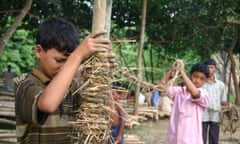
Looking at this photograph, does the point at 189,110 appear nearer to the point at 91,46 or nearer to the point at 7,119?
the point at 91,46

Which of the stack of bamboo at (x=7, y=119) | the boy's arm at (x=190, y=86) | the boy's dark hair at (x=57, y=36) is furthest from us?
the stack of bamboo at (x=7, y=119)

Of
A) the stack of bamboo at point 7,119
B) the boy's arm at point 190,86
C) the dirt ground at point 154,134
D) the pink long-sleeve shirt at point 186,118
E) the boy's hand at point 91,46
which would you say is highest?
the boy's hand at point 91,46

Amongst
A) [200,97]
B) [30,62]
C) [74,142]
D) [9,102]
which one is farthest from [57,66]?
[30,62]

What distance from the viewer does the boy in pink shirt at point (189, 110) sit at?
3.55 m

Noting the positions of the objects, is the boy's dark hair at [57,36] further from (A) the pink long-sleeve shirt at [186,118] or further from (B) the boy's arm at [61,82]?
(A) the pink long-sleeve shirt at [186,118]

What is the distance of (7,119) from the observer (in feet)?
24.6

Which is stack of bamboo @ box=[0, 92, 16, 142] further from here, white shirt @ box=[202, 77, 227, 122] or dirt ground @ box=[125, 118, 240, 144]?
white shirt @ box=[202, 77, 227, 122]

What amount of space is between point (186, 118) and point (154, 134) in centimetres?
533

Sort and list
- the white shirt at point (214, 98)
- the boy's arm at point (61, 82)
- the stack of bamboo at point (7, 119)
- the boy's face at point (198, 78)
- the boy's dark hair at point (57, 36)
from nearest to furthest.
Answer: the boy's arm at point (61, 82) → the boy's dark hair at point (57, 36) → the boy's face at point (198, 78) → the white shirt at point (214, 98) → the stack of bamboo at point (7, 119)

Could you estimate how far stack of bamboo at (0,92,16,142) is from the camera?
6.42 meters

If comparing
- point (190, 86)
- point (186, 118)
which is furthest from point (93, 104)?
point (186, 118)

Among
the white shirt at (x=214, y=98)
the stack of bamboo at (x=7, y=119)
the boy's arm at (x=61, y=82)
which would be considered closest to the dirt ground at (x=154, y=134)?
the white shirt at (x=214, y=98)

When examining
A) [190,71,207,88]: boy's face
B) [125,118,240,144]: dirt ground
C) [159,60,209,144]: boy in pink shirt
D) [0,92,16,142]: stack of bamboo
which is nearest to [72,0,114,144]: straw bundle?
[159,60,209,144]: boy in pink shirt

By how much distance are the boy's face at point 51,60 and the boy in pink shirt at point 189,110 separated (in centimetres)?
199
